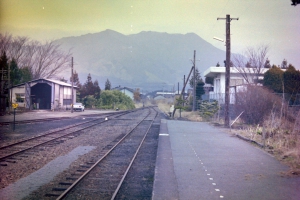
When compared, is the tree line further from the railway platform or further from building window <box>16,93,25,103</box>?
the railway platform

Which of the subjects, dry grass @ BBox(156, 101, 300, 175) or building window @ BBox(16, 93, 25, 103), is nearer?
dry grass @ BBox(156, 101, 300, 175)

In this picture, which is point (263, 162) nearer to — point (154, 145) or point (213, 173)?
point (213, 173)

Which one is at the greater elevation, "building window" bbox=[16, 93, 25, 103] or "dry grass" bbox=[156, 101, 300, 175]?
"building window" bbox=[16, 93, 25, 103]

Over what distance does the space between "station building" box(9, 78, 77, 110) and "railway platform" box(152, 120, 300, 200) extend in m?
42.9

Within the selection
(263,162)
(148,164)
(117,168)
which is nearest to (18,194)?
(117,168)

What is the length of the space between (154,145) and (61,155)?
4863mm

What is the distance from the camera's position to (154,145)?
1583 centimetres

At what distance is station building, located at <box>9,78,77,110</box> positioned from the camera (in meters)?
52.2

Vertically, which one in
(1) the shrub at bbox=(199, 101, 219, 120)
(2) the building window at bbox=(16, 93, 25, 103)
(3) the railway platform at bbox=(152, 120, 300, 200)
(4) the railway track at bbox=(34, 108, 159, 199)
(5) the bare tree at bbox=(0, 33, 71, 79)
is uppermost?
(5) the bare tree at bbox=(0, 33, 71, 79)

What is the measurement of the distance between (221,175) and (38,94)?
4950 centimetres

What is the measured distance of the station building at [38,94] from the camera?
52.2 m

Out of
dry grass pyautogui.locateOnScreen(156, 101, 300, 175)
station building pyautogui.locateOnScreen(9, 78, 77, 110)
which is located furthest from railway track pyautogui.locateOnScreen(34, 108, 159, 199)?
station building pyautogui.locateOnScreen(9, 78, 77, 110)

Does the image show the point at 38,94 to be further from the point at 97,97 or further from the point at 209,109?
the point at 209,109

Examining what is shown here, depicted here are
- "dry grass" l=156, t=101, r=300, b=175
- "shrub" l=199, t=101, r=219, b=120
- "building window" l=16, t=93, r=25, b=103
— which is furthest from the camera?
"building window" l=16, t=93, r=25, b=103
